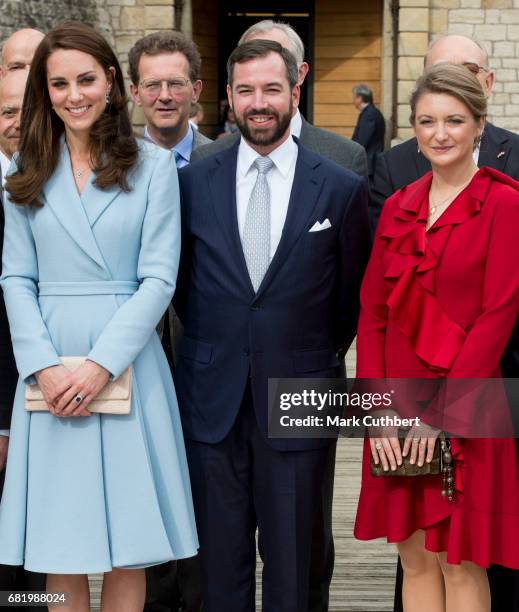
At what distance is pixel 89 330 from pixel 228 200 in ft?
2.04

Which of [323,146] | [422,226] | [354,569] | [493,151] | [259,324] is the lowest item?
[354,569]

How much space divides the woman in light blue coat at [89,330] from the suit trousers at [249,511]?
0.41ft

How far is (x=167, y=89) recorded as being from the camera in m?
4.50

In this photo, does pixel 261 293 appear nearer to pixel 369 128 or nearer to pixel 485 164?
pixel 485 164

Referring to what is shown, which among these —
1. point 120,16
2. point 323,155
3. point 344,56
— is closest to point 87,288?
point 323,155

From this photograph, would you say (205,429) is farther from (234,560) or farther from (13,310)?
(13,310)

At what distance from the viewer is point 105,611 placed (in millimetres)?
3590

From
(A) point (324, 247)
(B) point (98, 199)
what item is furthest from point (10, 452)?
(A) point (324, 247)

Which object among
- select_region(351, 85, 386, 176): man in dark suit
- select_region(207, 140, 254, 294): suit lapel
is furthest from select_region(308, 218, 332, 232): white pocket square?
select_region(351, 85, 386, 176): man in dark suit

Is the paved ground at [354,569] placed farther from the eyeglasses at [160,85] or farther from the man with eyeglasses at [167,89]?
the eyeglasses at [160,85]

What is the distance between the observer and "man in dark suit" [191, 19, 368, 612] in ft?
14.1

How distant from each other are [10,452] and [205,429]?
600mm

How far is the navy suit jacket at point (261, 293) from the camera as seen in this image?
365cm

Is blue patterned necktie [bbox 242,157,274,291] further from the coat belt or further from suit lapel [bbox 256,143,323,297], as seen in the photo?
the coat belt
